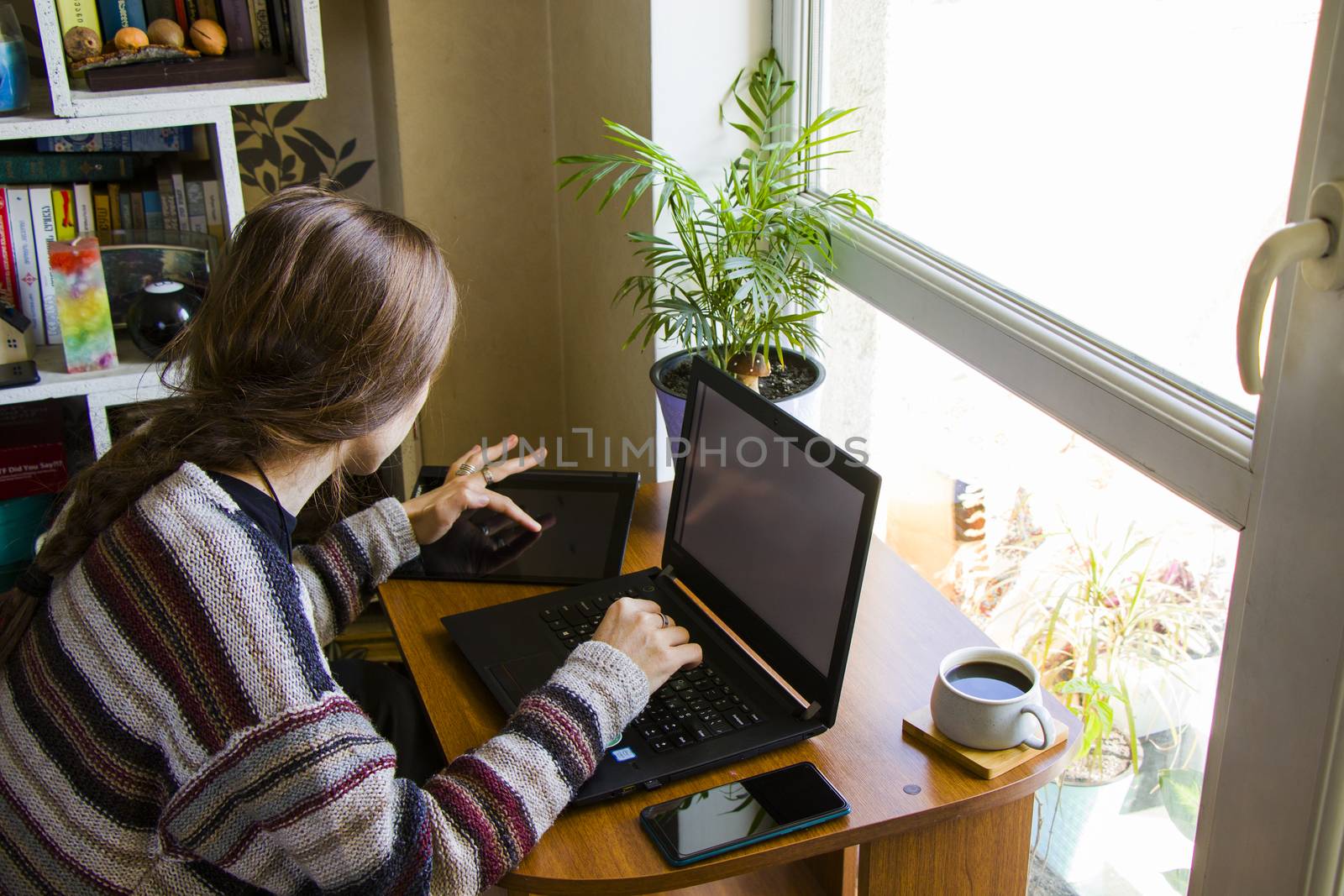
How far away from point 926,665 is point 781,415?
32 cm

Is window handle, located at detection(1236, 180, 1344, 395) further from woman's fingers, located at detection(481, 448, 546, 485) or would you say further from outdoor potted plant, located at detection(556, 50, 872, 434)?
woman's fingers, located at detection(481, 448, 546, 485)

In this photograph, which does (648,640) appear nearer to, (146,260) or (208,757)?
(208,757)

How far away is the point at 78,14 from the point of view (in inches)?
68.4

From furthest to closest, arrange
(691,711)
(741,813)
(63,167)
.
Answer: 1. (63,167)
2. (691,711)
3. (741,813)

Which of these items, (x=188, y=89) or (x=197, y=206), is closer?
(x=188, y=89)

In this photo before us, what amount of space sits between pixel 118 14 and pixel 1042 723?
164cm

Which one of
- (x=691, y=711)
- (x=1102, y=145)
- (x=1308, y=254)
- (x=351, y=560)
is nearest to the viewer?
(x=1308, y=254)

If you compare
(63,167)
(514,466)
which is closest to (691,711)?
(514,466)

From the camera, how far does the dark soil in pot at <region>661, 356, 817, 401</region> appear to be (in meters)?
1.64

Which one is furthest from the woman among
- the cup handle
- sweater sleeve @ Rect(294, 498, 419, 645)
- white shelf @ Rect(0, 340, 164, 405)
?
white shelf @ Rect(0, 340, 164, 405)

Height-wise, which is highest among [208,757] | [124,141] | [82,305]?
[124,141]

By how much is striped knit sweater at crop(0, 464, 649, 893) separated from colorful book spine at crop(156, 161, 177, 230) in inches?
46.1

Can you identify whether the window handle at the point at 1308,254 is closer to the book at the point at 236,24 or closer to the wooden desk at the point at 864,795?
the wooden desk at the point at 864,795

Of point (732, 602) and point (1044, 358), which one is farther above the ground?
point (1044, 358)
